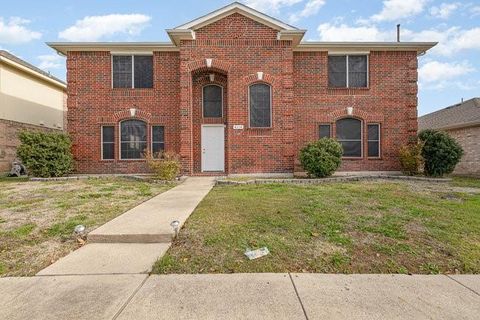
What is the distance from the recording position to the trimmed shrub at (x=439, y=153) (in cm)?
1142

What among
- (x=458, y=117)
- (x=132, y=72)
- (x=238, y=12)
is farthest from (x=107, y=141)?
(x=458, y=117)

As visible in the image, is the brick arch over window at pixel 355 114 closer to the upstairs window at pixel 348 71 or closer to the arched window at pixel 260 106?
the upstairs window at pixel 348 71

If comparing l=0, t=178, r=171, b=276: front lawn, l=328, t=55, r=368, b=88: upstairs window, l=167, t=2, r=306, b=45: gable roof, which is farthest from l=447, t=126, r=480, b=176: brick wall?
l=0, t=178, r=171, b=276: front lawn

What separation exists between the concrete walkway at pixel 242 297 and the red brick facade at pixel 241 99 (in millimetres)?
9099

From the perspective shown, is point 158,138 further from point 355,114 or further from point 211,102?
point 355,114

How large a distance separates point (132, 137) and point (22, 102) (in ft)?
23.3

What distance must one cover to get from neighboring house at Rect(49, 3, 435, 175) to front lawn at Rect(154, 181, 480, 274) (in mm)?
5874

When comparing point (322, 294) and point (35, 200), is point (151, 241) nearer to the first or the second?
point (322, 294)

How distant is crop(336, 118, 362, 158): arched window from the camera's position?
13.4 meters

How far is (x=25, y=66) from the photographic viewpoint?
597 inches

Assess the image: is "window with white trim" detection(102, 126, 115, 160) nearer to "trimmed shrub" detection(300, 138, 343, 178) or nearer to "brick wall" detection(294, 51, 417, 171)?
"brick wall" detection(294, 51, 417, 171)

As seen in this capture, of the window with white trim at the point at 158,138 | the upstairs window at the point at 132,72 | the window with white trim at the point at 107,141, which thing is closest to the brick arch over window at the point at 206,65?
the upstairs window at the point at 132,72

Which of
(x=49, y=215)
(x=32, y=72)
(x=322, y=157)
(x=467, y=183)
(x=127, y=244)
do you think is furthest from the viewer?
(x=32, y=72)

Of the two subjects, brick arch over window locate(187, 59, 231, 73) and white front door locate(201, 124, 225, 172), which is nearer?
brick arch over window locate(187, 59, 231, 73)
